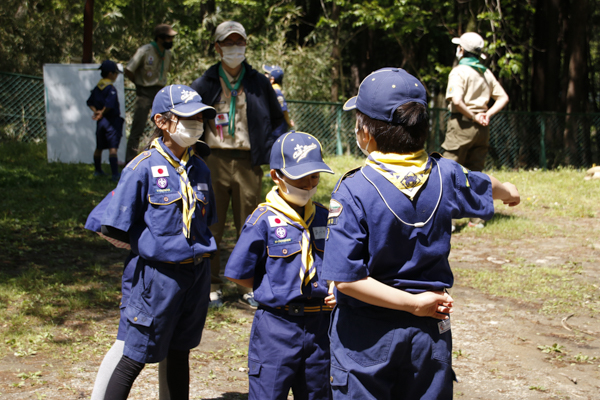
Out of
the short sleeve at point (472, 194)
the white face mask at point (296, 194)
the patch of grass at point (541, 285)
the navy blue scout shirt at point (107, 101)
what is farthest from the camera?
the navy blue scout shirt at point (107, 101)

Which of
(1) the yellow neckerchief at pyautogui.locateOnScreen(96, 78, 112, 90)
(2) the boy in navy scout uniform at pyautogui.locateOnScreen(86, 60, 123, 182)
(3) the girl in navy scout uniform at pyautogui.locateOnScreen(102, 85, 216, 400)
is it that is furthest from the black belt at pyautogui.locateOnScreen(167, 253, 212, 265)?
(1) the yellow neckerchief at pyautogui.locateOnScreen(96, 78, 112, 90)

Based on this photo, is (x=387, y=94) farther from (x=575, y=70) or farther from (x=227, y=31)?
(x=575, y=70)

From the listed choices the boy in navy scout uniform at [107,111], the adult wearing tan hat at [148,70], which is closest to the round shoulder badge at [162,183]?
the boy in navy scout uniform at [107,111]

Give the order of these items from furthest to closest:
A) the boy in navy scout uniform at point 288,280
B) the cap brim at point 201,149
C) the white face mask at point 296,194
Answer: the cap brim at point 201,149, the white face mask at point 296,194, the boy in navy scout uniform at point 288,280

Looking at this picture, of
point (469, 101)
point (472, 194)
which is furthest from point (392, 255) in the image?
point (469, 101)

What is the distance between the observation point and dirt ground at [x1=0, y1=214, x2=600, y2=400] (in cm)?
370

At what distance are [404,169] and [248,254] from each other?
40.7 inches

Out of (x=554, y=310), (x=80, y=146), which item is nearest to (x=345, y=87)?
(x=80, y=146)

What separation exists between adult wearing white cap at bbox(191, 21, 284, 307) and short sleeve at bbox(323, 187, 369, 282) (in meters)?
2.85

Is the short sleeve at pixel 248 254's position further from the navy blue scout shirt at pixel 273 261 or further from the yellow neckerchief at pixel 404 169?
the yellow neckerchief at pixel 404 169

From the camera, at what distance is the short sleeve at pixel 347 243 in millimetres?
2018

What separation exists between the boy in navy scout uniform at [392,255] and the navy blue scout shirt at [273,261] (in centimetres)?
64

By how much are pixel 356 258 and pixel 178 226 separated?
1.21 metres

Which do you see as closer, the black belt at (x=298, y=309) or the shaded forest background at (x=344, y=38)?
the black belt at (x=298, y=309)
